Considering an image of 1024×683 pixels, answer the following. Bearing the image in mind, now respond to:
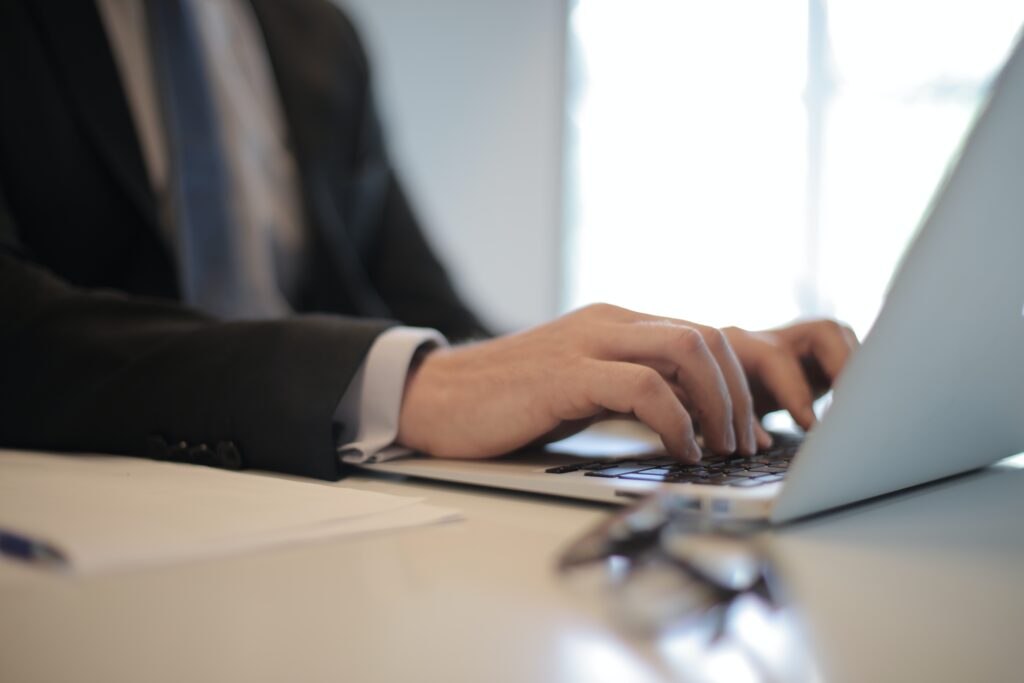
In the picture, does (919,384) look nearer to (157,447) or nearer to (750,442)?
(750,442)

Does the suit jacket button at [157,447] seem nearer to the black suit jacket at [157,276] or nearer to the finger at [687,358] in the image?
the black suit jacket at [157,276]

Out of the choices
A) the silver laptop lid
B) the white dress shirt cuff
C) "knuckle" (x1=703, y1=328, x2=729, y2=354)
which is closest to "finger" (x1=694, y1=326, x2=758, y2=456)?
"knuckle" (x1=703, y1=328, x2=729, y2=354)

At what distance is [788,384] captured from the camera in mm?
631

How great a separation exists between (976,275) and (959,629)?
16 centimetres

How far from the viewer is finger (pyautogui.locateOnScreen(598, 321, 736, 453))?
48cm

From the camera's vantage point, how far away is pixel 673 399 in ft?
1.49

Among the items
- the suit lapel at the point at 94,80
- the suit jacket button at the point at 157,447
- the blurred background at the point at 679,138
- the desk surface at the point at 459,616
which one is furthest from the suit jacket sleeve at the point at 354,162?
the blurred background at the point at 679,138

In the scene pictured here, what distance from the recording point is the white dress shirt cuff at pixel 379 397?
0.55 m

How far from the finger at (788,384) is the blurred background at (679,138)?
7.99 feet

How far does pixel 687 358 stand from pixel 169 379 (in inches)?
14.4

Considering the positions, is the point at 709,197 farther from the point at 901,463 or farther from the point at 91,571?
the point at 91,571

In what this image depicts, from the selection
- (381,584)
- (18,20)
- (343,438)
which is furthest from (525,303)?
(381,584)

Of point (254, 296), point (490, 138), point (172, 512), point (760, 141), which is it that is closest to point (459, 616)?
point (172, 512)

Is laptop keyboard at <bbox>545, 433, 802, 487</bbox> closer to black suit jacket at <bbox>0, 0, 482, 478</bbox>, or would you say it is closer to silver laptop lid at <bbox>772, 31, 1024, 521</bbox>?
silver laptop lid at <bbox>772, 31, 1024, 521</bbox>
